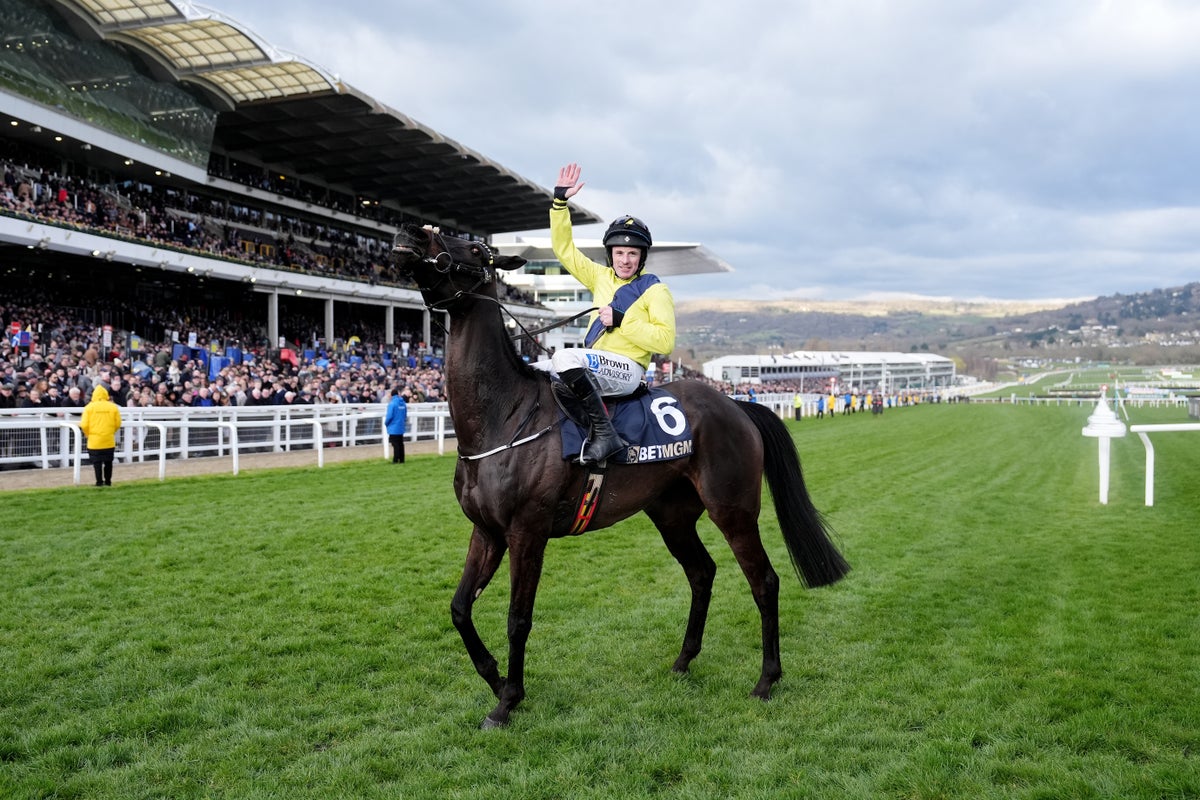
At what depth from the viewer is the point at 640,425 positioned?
4.03 meters

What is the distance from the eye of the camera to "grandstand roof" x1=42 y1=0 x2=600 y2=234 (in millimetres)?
21359

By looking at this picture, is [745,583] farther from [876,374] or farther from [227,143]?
[876,374]

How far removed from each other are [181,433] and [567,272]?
1333 inches

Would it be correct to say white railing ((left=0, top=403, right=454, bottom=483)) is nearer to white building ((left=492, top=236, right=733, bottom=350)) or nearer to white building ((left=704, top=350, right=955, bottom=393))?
white building ((left=492, top=236, right=733, bottom=350))

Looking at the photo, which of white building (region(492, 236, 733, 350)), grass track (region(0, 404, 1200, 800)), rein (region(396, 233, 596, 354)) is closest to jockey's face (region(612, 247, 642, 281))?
rein (region(396, 233, 596, 354))

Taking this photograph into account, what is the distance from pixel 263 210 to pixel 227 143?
296 centimetres

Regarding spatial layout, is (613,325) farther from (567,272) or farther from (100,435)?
(567,272)

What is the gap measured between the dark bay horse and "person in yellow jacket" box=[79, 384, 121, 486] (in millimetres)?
8385

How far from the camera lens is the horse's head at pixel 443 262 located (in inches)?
135

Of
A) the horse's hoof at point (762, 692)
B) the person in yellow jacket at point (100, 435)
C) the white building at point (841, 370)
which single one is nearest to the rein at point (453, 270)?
→ the horse's hoof at point (762, 692)

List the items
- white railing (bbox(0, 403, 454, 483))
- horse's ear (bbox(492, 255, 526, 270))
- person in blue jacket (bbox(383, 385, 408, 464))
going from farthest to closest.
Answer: person in blue jacket (bbox(383, 385, 408, 464)) < white railing (bbox(0, 403, 454, 483)) < horse's ear (bbox(492, 255, 526, 270))

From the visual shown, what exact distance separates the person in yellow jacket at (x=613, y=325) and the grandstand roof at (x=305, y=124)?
70.0 feet

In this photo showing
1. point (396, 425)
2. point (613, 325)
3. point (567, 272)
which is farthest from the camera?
point (567, 272)

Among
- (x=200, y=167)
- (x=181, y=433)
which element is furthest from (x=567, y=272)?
(x=181, y=433)
